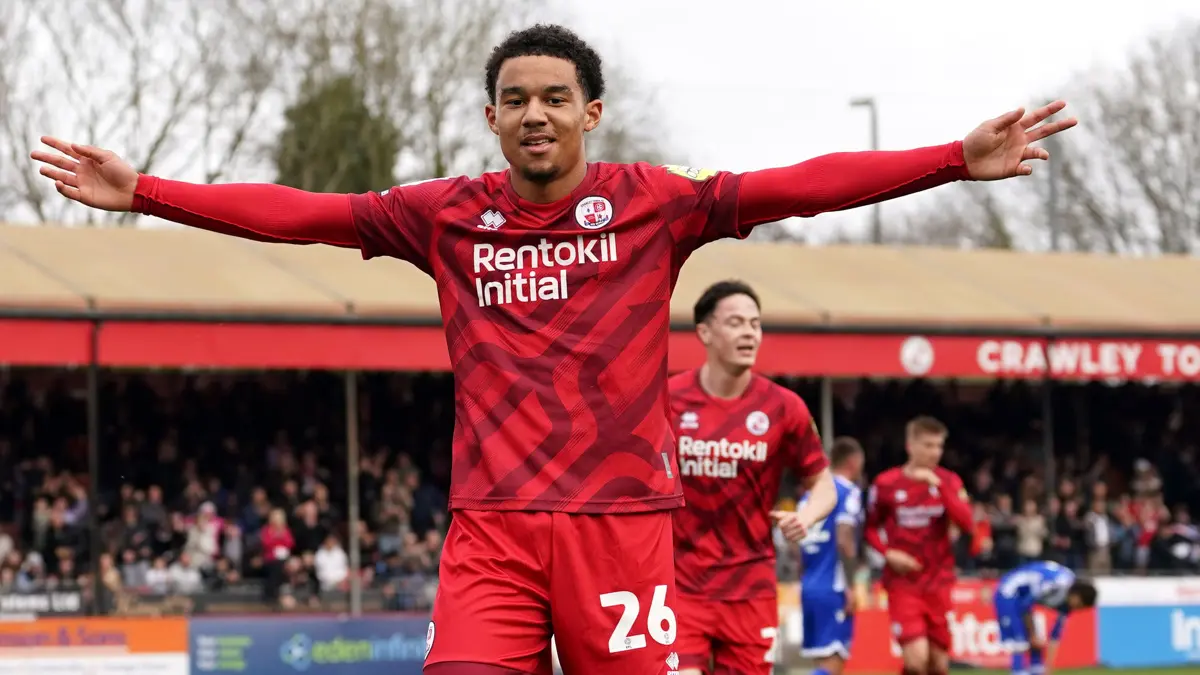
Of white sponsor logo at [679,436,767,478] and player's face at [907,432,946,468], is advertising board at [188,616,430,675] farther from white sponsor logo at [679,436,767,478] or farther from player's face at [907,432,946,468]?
white sponsor logo at [679,436,767,478]

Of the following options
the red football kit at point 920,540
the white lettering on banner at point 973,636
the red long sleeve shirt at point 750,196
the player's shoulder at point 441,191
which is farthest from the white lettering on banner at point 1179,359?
the player's shoulder at point 441,191

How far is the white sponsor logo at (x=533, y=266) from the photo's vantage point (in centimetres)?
455

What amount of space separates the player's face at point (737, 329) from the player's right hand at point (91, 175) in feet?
13.1

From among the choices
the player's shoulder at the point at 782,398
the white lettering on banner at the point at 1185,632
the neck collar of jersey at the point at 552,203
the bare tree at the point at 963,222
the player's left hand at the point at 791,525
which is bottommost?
the white lettering on banner at the point at 1185,632

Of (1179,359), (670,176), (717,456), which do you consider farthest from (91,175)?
(1179,359)

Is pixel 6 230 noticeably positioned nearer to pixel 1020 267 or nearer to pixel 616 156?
pixel 1020 267

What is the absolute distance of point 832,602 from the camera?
11.7 metres

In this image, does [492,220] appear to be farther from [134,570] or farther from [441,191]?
[134,570]

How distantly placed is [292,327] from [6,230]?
12.9 feet

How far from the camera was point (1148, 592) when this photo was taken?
1988 cm

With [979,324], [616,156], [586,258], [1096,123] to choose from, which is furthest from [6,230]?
[1096,123]

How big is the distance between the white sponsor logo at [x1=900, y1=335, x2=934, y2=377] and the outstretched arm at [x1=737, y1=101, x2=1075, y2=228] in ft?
56.3

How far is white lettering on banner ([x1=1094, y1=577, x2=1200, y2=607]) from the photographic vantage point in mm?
19750

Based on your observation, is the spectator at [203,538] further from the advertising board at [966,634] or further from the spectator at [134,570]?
the advertising board at [966,634]
